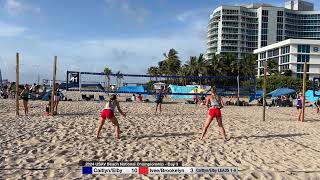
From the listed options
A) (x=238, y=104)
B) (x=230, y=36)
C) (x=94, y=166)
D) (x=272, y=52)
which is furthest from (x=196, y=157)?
(x=230, y=36)

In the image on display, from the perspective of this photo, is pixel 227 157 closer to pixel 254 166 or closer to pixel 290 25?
pixel 254 166

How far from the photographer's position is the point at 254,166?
19.6 feet

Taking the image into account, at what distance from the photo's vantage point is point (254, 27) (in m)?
105

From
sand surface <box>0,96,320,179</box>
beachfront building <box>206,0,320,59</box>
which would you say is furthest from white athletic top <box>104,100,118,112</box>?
beachfront building <box>206,0,320,59</box>

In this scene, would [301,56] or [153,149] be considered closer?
[153,149]

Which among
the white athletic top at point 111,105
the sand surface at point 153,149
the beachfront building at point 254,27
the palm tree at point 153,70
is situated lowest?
the sand surface at point 153,149

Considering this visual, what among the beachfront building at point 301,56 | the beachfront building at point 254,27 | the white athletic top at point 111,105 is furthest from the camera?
the beachfront building at point 254,27

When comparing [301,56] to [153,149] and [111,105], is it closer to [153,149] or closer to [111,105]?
[111,105]

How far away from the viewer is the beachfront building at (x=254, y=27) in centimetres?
10300
